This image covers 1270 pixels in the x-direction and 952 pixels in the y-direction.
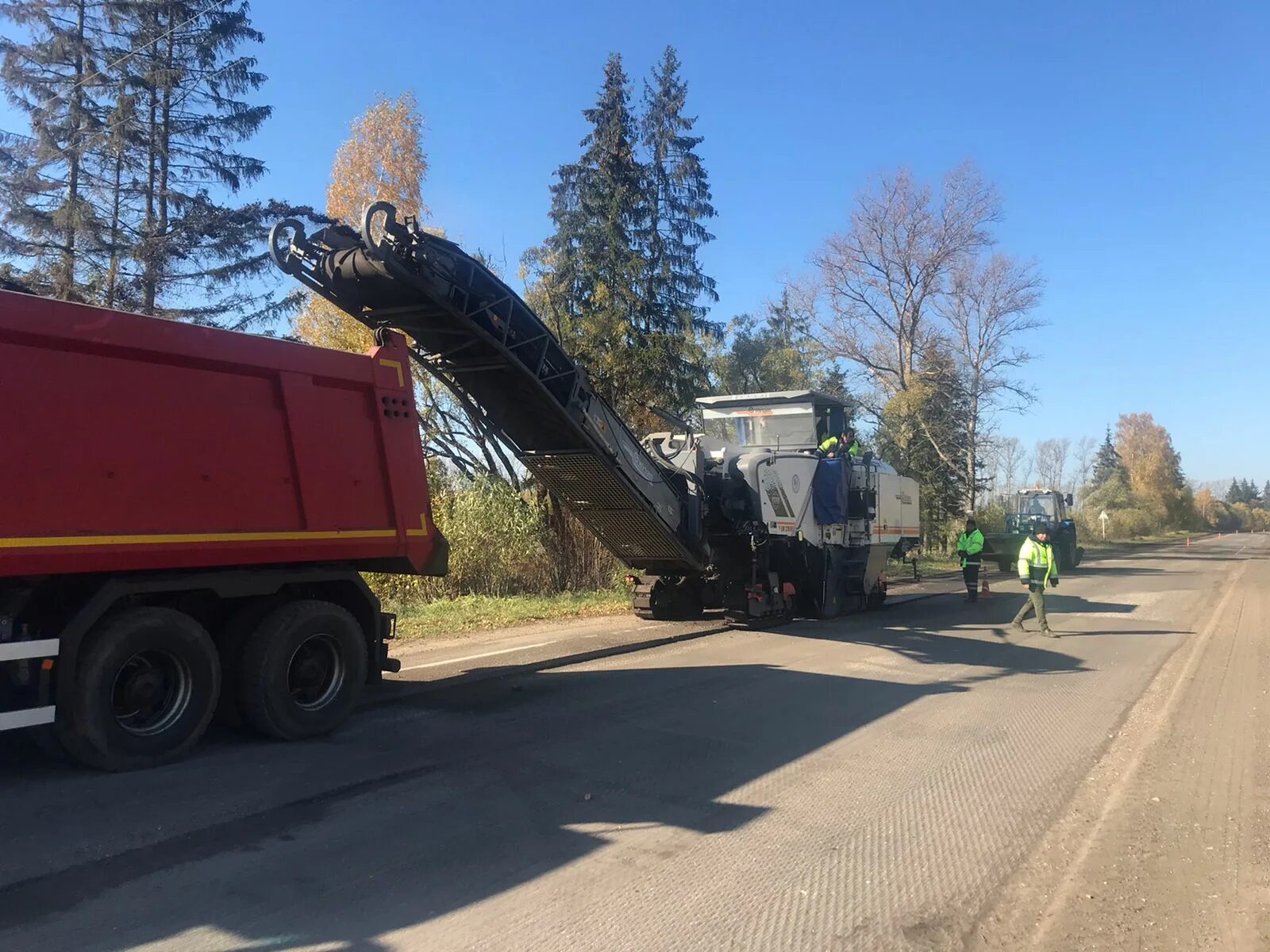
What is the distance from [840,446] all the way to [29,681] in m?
11.2

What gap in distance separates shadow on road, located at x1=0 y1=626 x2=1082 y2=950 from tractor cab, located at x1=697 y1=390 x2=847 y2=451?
20.3ft

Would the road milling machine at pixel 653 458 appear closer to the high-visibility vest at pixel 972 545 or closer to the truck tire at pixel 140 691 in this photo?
the high-visibility vest at pixel 972 545

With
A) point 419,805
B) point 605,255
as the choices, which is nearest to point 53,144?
point 605,255

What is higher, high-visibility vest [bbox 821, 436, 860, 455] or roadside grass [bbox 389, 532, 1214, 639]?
high-visibility vest [bbox 821, 436, 860, 455]

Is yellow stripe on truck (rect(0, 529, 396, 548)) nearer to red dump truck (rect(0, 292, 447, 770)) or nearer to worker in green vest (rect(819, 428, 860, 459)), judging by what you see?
red dump truck (rect(0, 292, 447, 770))

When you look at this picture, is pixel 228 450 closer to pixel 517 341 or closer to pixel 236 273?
pixel 517 341

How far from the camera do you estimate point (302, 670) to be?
664 centimetres

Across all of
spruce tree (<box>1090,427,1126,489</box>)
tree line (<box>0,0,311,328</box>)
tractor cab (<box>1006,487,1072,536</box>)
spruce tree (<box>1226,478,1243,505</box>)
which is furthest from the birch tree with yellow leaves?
spruce tree (<box>1226,478,1243,505</box>)

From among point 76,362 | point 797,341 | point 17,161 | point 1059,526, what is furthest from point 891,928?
point 797,341

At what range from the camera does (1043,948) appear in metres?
3.56

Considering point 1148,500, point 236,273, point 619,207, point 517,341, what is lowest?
point 1148,500

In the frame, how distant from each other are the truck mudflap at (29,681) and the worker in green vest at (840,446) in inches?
422

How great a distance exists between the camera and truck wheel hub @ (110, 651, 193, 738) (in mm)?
5660

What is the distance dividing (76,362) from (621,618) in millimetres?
9628
